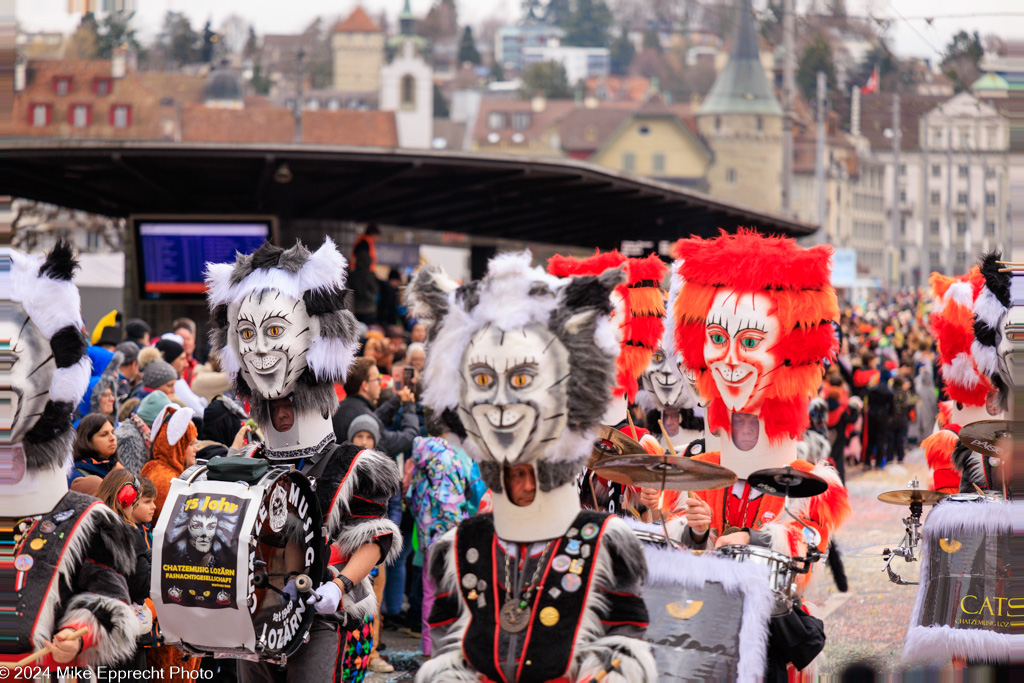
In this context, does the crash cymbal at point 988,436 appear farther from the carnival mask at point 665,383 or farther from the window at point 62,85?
the window at point 62,85

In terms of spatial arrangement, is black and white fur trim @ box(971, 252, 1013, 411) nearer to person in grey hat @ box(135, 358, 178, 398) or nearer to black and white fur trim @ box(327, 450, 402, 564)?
black and white fur trim @ box(327, 450, 402, 564)

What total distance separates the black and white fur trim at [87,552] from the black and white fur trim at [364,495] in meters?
0.75

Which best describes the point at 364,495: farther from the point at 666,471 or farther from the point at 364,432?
the point at 364,432

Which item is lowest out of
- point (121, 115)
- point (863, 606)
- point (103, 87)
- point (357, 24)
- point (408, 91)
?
point (863, 606)

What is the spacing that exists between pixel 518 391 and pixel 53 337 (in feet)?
6.19

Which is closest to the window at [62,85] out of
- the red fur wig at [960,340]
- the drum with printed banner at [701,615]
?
the red fur wig at [960,340]

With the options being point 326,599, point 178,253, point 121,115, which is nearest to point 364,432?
point 326,599

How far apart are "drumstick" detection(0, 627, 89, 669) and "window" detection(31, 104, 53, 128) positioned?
5031 centimetres

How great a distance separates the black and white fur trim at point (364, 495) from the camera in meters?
4.77

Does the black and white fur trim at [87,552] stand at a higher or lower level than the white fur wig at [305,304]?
lower

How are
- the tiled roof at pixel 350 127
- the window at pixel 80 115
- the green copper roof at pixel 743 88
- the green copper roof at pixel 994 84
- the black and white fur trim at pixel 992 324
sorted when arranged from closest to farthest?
the green copper roof at pixel 994 84
the black and white fur trim at pixel 992 324
the window at pixel 80 115
the tiled roof at pixel 350 127
the green copper roof at pixel 743 88

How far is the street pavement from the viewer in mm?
7617

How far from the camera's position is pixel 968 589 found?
544 centimetres

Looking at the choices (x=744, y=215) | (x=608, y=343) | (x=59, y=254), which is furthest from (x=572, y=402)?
(x=744, y=215)
